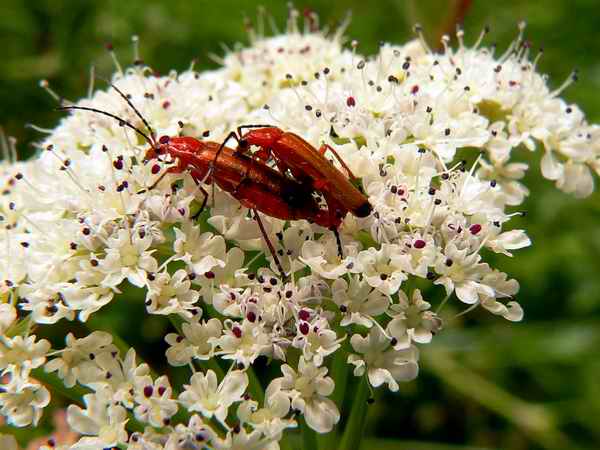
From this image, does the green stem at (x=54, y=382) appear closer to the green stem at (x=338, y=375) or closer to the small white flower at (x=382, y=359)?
the green stem at (x=338, y=375)

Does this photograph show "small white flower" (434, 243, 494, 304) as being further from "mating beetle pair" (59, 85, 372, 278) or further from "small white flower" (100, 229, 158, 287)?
"small white flower" (100, 229, 158, 287)

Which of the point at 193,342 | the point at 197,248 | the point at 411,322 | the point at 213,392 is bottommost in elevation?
the point at 213,392

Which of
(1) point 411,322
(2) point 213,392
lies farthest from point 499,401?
(2) point 213,392

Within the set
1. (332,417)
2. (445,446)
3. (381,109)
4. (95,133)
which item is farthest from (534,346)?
(95,133)

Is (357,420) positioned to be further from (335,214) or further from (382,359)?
(335,214)

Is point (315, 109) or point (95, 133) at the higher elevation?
point (315, 109)

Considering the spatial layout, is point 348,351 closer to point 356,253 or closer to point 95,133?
point 356,253

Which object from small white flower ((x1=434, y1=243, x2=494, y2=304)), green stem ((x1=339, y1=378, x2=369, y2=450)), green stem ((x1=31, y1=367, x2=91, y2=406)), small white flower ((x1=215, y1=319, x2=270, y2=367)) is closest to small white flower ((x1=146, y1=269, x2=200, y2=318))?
small white flower ((x1=215, y1=319, x2=270, y2=367))
